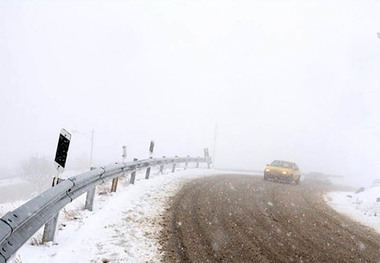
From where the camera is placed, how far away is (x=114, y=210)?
6141mm

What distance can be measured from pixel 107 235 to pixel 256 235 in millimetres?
2837

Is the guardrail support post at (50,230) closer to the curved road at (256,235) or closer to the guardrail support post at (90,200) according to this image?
the curved road at (256,235)

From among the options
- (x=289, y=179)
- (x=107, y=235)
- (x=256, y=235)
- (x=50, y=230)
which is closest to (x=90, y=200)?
(x=107, y=235)

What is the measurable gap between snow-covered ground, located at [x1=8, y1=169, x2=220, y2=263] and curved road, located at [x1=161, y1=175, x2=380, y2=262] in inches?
13.6

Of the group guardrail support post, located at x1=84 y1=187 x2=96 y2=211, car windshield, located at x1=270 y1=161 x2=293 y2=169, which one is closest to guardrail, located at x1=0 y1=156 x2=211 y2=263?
guardrail support post, located at x1=84 y1=187 x2=96 y2=211

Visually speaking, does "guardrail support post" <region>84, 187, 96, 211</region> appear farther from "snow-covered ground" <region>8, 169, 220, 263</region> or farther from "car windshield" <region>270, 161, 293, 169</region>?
"car windshield" <region>270, 161, 293, 169</region>

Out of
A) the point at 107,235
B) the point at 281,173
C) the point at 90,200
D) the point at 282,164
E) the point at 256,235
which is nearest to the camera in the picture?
the point at 107,235

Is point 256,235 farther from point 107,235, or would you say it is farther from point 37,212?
point 37,212

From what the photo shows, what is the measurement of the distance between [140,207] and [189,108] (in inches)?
7393

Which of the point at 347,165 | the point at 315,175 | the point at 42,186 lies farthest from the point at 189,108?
the point at 315,175

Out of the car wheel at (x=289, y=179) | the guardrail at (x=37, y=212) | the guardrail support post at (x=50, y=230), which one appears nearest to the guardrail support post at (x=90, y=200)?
the guardrail at (x=37, y=212)

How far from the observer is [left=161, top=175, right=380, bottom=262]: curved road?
4.35m

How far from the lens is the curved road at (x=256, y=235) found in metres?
4.35

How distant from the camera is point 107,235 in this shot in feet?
15.3
